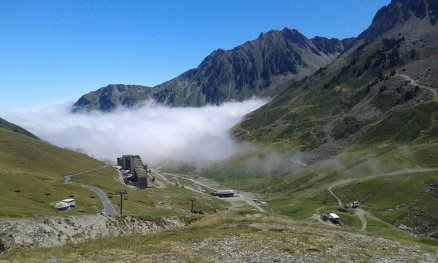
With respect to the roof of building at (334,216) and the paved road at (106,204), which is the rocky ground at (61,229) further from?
the roof of building at (334,216)

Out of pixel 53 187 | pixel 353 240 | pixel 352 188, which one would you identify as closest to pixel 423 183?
pixel 352 188

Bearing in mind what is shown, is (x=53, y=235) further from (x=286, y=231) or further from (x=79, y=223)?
(x=286, y=231)

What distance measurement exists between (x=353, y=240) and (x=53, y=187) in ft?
427

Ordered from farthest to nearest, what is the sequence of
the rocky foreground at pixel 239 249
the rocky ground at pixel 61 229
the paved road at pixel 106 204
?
the paved road at pixel 106 204
the rocky ground at pixel 61 229
the rocky foreground at pixel 239 249

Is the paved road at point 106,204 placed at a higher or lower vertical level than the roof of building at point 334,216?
higher

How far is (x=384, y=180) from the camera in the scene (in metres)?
183

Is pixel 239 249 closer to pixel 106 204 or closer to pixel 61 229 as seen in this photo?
pixel 61 229

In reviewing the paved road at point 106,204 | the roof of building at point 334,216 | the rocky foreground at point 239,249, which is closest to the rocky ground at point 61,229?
the rocky foreground at point 239,249

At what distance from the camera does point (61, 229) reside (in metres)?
67.9

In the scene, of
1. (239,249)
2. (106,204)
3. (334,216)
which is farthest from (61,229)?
(334,216)

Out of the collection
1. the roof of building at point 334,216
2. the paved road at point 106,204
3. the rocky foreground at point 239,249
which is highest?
Answer: the rocky foreground at point 239,249

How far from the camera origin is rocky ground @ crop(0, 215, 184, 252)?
196 ft

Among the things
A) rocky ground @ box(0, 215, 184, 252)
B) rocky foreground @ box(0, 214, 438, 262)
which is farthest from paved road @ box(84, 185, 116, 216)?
rocky foreground @ box(0, 214, 438, 262)

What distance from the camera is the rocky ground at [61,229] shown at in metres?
59.7
